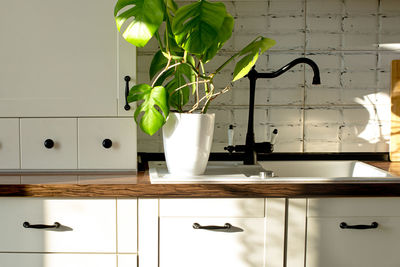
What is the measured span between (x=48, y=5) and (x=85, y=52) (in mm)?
223

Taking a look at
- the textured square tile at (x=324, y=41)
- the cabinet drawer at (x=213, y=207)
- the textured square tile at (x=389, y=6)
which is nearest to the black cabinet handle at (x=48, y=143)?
the cabinet drawer at (x=213, y=207)

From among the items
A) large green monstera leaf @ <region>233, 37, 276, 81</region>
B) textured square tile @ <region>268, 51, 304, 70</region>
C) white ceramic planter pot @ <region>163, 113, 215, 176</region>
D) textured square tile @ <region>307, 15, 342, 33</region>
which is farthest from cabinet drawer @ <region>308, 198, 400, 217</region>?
textured square tile @ <region>307, 15, 342, 33</region>

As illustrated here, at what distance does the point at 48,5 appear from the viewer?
75.4 inches

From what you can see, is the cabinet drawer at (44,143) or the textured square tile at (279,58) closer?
the cabinet drawer at (44,143)

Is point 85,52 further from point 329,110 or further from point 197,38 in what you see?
point 329,110

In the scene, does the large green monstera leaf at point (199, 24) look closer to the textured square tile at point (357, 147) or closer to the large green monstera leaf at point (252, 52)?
the large green monstera leaf at point (252, 52)

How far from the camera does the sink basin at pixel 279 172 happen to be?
178 cm

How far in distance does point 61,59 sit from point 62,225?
2.07 feet

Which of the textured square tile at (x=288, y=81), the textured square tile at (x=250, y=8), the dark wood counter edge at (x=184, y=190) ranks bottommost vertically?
the dark wood counter edge at (x=184, y=190)

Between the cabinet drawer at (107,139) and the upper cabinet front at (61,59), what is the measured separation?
5cm

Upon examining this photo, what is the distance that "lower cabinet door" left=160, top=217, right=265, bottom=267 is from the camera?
1.75m

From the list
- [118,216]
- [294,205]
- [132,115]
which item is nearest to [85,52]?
[132,115]

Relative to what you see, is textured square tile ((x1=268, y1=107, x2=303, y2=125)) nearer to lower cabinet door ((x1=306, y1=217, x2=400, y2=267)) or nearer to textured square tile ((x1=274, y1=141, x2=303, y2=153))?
textured square tile ((x1=274, y1=141, x2=303, y2=153))

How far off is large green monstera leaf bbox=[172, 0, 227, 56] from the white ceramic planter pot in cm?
26
